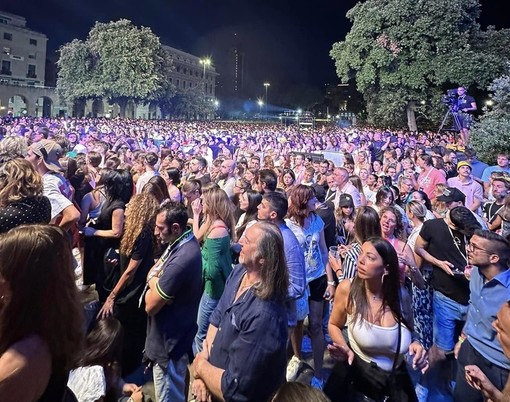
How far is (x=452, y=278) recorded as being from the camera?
13.3 ft

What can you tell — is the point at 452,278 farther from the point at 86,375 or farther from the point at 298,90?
the point at 298,90

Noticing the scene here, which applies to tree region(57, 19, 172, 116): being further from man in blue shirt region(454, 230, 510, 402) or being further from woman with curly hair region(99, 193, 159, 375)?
man in blue shirt region(454, 230, 510, 402)

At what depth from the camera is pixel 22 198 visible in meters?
3.27

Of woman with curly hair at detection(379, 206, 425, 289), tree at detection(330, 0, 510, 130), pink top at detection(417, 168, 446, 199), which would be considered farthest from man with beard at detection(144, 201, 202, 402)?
tree at detection(330, 0, 510, 130)

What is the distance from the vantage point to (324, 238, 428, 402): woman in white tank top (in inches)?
101

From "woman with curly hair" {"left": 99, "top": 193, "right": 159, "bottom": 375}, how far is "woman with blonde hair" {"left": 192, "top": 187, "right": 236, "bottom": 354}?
1.69ft

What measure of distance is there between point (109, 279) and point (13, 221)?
119 centimetres

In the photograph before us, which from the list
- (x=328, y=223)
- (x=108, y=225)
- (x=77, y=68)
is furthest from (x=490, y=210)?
(x=77, y=68)

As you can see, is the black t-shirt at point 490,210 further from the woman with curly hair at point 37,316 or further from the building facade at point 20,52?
the building facade at point 20,52


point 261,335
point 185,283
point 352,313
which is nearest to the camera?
point 261,335

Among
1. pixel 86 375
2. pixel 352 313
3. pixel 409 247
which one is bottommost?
pixel 86 375

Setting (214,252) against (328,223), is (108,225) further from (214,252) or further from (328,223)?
(328,223)

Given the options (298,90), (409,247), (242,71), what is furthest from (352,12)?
(242,71)

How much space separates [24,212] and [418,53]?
99.8 feet
